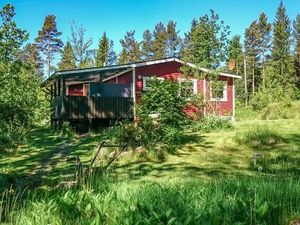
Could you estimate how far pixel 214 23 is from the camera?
18.6 meters

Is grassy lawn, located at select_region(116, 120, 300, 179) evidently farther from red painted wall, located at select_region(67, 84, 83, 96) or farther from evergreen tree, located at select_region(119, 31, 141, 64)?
evergreen tree, located at select_region(119, 31, 141, 64)

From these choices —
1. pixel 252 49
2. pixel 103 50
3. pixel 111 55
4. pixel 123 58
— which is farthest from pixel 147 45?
pixel 252 49

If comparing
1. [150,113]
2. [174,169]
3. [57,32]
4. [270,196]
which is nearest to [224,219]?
[270,196]

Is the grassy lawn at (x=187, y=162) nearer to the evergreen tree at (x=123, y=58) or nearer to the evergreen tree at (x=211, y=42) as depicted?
the evergreen tree at (x=211, y=42)

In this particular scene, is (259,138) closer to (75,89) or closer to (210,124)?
(210,124)

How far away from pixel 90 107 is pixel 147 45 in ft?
182

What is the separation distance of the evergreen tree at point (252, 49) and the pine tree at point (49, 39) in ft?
Result: 93.6

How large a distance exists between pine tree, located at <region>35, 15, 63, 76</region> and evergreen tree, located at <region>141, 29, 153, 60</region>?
15.1 metres

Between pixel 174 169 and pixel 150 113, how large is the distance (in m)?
3.65

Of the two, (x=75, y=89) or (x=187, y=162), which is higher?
(x=75, y=89)

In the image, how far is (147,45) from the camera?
242 feet

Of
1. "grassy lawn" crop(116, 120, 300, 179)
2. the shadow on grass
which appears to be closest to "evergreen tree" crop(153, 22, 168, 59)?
the shadow on grass

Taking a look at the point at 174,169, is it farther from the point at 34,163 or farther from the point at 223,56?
the point at 223,56

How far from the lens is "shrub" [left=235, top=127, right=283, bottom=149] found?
1092 centimetres
